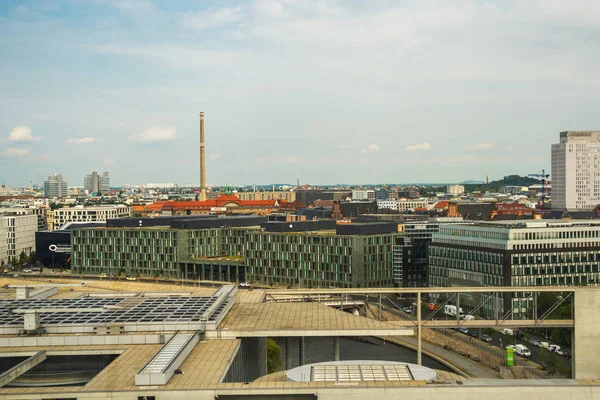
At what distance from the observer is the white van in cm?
6981

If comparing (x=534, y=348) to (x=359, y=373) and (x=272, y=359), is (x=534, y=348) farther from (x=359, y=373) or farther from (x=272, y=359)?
(x=359, y=373)

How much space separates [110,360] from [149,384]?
849 centimetres

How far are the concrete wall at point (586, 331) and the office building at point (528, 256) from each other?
31461 millimetres

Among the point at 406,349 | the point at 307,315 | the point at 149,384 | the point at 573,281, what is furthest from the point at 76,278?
the point at 149,384

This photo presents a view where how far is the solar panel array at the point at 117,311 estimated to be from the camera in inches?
1845

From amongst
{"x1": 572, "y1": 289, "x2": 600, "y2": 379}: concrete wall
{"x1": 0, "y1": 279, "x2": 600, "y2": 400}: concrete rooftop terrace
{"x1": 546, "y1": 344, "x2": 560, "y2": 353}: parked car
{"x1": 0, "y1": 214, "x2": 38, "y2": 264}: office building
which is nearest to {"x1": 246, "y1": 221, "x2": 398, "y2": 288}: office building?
{"x1": 546, "y1": 344, "x2": 560, "y2": 353}: parked car

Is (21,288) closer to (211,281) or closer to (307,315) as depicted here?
(307,315)

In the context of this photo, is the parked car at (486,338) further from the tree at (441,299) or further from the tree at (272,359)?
the tree at (272,359)

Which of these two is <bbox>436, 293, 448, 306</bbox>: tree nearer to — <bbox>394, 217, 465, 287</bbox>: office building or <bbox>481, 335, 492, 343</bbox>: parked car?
<bbox>481, 335, 492, 343</bbox>: parked car

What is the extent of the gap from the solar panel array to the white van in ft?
92.6

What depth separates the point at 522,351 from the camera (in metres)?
70.3

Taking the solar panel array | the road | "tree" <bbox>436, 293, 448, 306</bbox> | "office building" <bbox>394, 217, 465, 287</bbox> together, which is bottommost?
the road

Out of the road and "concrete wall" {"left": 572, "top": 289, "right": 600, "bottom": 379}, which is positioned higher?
"concrete wall" {"left": 572, "top": 289, "right": 600, "bottom": 379}


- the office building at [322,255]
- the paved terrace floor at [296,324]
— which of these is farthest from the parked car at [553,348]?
the office building at [322,255]
